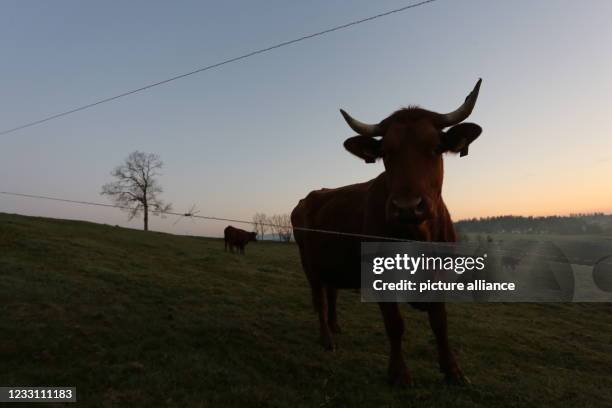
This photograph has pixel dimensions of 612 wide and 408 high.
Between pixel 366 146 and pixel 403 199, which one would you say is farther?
pixel 366 146

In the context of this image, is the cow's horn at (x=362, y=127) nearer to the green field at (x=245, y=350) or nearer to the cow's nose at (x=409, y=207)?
the cow's nose at (x=409, y=207)

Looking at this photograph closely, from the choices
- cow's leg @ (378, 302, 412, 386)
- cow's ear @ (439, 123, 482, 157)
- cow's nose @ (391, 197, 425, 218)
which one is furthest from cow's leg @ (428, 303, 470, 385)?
cow's ear @ (439, 123, 482, 157)

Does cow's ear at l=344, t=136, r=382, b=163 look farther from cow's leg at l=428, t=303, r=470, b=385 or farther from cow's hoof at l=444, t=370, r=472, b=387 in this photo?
cow's hoof at l=444, t=370, r=472, b=387

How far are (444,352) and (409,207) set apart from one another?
204 centimetres

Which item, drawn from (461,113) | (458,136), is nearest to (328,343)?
(458,136)

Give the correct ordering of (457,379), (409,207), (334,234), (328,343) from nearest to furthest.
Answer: (409,207) < (457,379) < (328,343) < (334,234)

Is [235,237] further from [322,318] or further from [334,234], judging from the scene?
[334,234]

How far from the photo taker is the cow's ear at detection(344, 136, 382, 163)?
4.64m

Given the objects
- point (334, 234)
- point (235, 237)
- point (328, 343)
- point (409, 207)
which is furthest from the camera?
point (235, 237)

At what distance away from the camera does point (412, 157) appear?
12.7 ft

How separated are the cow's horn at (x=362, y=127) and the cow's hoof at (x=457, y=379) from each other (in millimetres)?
2902

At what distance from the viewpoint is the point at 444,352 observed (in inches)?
175

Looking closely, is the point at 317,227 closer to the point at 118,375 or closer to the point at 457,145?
the point at 457,145

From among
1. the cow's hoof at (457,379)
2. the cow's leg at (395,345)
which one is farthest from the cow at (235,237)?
the cow's hoof at (457,379)
